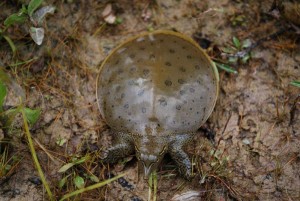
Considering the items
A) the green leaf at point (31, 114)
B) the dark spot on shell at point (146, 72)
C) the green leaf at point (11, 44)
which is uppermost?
the green leaf at point (11, 44)

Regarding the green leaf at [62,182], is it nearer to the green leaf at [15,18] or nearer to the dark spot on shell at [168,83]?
the dark spot on shell at [168,83]

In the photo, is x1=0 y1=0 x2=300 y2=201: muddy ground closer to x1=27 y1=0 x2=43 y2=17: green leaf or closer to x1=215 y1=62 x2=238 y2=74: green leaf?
x1=215 y1=62 x2=238 y2=74: green leaf

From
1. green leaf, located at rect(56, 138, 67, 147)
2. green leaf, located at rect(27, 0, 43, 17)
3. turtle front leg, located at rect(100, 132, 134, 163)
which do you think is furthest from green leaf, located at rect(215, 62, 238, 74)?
green leaf, located at rect(27, 0, 43, 17)

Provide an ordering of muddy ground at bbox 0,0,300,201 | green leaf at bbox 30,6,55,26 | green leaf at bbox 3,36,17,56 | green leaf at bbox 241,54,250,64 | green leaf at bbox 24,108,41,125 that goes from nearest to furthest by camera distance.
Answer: green leaf at bbox 24,108,41,125, muddy ground at bbox 0,0,300,201, green leaf at bbox 30,6,55,26, green leaf at bbox 3,36,17,56, green leaf at bbox 241,54,250,64

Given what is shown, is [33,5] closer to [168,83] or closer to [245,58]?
[168,83]

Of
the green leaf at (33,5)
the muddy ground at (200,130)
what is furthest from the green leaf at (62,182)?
the green leaf at (33,5)

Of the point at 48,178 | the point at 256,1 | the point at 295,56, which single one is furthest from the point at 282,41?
the point at 48,178
